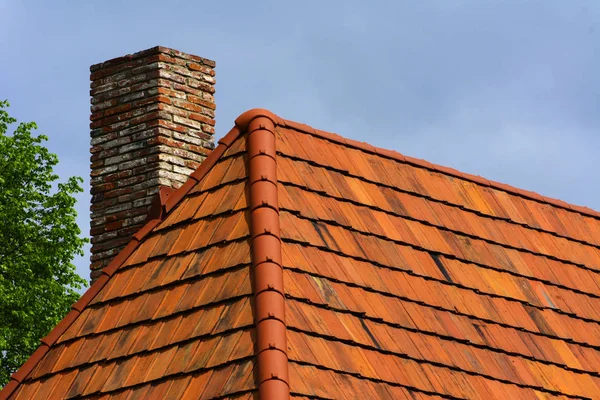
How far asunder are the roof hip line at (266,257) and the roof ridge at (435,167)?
383 mm

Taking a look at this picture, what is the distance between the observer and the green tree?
79.1 feet

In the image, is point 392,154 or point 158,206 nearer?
point 158,206

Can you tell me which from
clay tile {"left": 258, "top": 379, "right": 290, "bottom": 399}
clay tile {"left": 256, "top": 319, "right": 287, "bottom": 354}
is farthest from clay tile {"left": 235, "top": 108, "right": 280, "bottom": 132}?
clay tile {"left": 258, "top": 379, "right": 290, "bottom": 399}

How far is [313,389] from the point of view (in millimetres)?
7051

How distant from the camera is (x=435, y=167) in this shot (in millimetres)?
10203

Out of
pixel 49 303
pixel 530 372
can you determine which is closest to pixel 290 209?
pixel 530 372

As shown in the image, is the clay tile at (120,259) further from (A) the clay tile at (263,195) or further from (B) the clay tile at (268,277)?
(B) the clay tile at (268,277)

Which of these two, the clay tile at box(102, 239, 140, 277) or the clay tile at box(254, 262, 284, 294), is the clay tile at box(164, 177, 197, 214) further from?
the clay tile at box(254, 262, 284, 294)

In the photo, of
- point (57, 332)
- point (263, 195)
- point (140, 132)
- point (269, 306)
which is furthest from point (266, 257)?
point (140, 132)

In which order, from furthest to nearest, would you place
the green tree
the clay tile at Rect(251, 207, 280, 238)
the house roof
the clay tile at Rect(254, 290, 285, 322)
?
the green tree
the clay tile at Rect(251, 207, 280, 238)
the house roof
the clay tile at Rect(254, 290, 285, 322)

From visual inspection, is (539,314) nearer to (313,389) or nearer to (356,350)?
(356,350)

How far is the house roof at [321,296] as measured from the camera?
7.38 meters

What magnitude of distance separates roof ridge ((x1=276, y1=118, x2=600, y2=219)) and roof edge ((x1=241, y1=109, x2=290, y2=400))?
33 centimetres

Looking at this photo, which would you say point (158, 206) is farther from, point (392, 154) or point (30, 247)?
point (30, 247)
